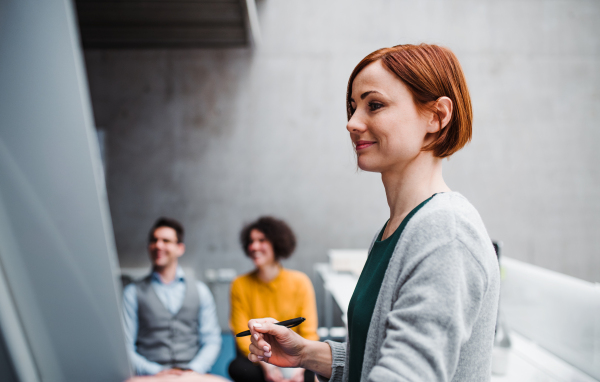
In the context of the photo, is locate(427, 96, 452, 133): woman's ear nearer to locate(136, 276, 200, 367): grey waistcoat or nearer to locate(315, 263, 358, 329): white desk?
locate(315, 263, 358, 329): white desk

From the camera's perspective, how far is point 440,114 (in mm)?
600

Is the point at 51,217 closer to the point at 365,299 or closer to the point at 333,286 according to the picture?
the point at 365,299

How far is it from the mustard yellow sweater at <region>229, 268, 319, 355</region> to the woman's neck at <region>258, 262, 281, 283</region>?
21 millimetres

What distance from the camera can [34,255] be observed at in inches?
18.6

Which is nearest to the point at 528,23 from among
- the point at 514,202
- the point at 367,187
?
the point at 514,202

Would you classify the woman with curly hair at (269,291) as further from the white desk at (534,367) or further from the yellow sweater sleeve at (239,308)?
the white desk at (534,367)

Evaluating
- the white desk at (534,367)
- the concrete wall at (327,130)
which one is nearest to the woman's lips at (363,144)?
the white desk at (534,367)

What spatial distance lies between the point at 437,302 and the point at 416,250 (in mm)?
79

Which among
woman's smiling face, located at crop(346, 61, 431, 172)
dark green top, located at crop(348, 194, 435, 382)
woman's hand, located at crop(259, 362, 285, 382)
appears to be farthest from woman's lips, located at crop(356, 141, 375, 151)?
woman's hand, located at crop(259, 362, 285, 382)

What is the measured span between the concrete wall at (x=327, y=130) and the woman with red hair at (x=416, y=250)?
2.60 m

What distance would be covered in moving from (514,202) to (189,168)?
2.86m

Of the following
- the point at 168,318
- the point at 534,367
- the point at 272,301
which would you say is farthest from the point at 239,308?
the point at 534,367

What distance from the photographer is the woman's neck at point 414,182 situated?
0.61 metres

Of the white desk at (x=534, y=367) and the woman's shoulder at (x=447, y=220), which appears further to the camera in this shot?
the white desk at (x=534, y=367)
